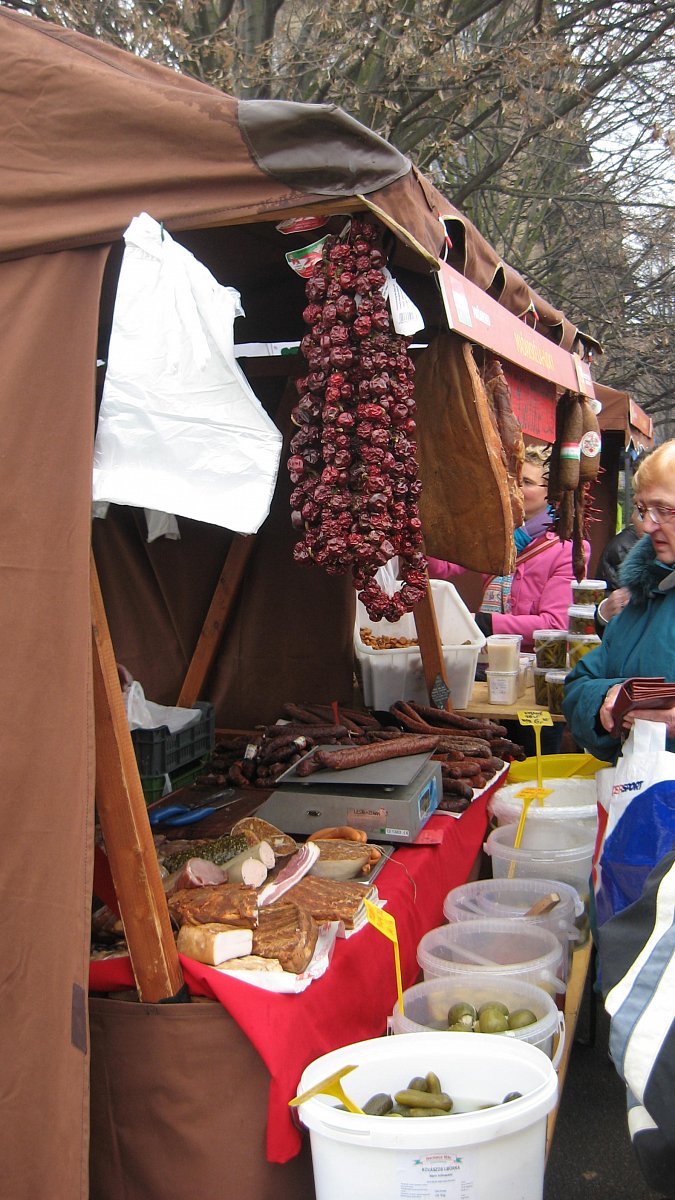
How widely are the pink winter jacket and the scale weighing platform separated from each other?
2831 mm

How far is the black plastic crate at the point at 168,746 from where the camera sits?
13.1ft

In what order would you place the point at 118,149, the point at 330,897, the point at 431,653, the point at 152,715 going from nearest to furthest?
the point at 118,149 < the point at 330,897 < the point at 152,715 < the point at 431,653

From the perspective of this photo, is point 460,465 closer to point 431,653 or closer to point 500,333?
point 500,333

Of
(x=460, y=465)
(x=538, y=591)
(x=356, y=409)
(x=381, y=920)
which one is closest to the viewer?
(x=381, y=920)

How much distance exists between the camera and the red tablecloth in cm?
226

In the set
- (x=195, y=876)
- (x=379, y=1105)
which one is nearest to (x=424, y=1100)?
(x=379, y=1105)

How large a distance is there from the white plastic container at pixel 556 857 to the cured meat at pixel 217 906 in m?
1.32

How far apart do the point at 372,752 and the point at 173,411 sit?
197cm

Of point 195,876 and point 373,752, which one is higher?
point 373,752

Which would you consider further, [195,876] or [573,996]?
[573,996]

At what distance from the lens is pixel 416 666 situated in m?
5.29

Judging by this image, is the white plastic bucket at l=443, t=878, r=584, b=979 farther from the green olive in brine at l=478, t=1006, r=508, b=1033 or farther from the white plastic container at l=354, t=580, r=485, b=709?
the white plastic container at l=354, t=580, r=485, b=709

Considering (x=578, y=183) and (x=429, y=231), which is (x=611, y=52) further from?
(x=429, y=231)

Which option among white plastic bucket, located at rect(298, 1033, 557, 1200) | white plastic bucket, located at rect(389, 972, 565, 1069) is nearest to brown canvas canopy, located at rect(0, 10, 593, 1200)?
white plastic bucket, located at rect(298, 1033, 557, 1200)
